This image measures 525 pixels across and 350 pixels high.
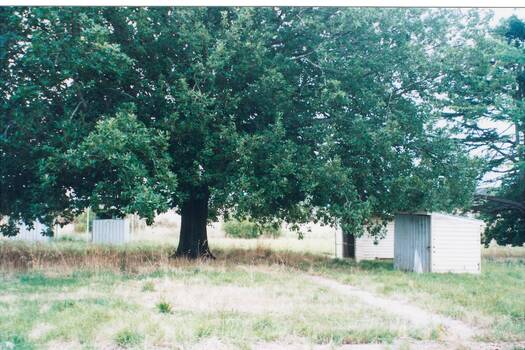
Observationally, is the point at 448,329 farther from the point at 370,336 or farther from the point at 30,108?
the point at 30,108

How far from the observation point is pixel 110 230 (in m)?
21.9

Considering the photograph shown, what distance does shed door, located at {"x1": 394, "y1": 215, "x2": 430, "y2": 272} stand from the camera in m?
13.9

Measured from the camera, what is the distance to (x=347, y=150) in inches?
530

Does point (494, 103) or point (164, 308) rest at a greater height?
point (494, 103)

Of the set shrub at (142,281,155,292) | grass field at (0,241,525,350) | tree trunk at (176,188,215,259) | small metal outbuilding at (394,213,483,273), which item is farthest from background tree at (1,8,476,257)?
shrub at (142,281,155,292)

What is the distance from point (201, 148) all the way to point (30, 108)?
429 centimetres

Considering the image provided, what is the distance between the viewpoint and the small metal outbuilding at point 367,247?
19.9 m

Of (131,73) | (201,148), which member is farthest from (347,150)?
(131,73)

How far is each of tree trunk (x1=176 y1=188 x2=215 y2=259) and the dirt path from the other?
5.63 m

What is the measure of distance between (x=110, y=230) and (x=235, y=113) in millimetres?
11553

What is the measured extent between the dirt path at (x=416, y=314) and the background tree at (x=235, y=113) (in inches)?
117

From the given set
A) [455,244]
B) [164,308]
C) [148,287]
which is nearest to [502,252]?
[455,244]

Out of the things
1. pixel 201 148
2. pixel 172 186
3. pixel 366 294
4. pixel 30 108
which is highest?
pixel 30 108

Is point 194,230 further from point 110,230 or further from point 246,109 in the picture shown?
point 110,230
